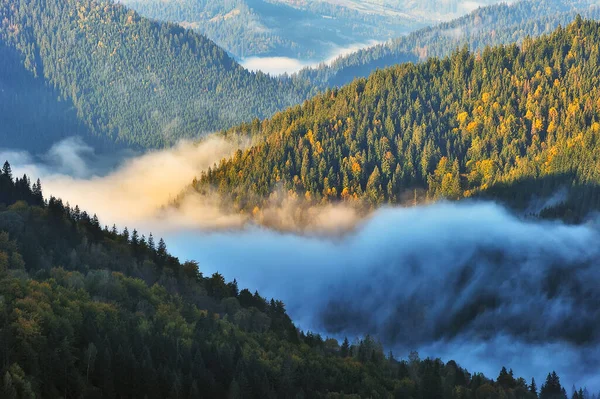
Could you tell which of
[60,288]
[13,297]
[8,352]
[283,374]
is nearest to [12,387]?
[8,352]

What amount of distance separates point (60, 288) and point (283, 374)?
38.6 m

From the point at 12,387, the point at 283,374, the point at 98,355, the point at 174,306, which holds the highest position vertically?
the point at 174,306

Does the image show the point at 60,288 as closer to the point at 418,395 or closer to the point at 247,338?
the point at 247,338

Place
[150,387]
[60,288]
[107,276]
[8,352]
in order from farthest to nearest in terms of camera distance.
Result: [107,276], [60,288], [150,387], [8,352]

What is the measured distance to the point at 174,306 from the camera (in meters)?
198

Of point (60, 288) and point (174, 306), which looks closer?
point (60, 288)

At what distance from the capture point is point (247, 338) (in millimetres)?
195375

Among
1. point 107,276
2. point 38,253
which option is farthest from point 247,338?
point 38,253

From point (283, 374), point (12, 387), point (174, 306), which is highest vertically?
point (174, 306)

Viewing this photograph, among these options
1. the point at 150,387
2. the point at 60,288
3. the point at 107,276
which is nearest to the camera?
the point at 150,387

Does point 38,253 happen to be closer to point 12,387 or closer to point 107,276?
point 107,276

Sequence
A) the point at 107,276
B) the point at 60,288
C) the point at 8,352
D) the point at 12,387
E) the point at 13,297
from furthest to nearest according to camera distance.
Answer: the point at 107,276, the point at 60,288, the point at 13,297, the point at 8,352, the point at 12,387

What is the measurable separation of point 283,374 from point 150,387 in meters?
33.0

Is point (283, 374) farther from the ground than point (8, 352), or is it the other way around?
point (283, 374)
